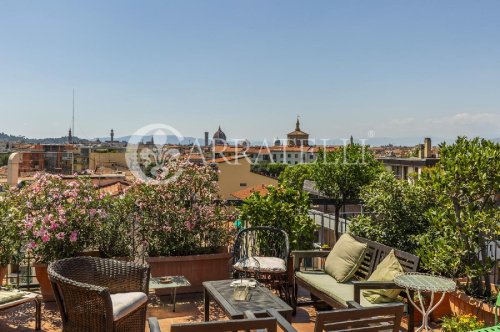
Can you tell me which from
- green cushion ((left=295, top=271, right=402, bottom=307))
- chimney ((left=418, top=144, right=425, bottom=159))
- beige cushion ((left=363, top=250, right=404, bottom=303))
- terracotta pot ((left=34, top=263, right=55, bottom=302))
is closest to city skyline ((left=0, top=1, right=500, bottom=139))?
beige cushion ((left=363, top=250, right=404, bottom=303))

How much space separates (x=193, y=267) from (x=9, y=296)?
181 cm

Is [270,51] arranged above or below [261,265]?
above

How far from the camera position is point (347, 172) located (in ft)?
25.4

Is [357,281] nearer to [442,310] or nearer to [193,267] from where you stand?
[442,310]

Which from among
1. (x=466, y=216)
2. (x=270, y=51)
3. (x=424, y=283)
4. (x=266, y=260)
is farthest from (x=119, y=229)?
(x=270, y=51)

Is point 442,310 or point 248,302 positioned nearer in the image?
point 248,302

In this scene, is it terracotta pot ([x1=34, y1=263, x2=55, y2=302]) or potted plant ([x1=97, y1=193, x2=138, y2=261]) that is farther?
potted plant ([x1=97, y1=193, x2=138, y2=261])

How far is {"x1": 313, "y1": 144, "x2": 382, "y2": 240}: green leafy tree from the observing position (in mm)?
7734

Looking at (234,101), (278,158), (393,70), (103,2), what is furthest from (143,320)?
(278,158)

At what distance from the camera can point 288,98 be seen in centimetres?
4019

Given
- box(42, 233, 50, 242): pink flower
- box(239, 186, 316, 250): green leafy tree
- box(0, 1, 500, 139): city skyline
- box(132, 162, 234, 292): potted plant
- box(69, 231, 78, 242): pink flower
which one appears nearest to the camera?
box(42, 233, 50, 242): pink flower

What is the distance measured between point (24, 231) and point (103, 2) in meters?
6.94

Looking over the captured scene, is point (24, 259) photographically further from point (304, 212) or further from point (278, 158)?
point (278, 158)

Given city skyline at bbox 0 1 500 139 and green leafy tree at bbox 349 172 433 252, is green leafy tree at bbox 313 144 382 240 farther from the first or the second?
green leafy tree at bbox 349 172 433 252
